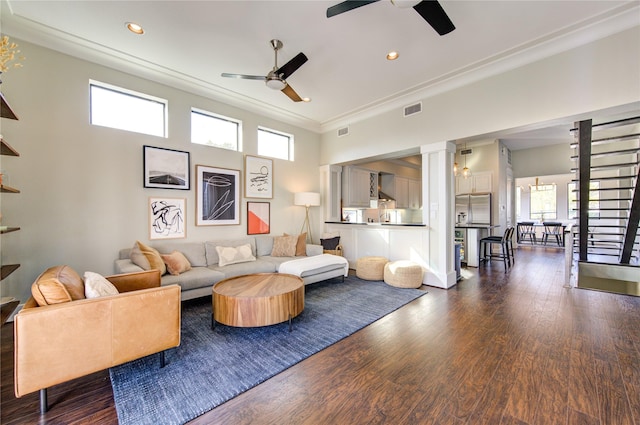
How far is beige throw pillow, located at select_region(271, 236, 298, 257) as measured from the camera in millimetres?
4922

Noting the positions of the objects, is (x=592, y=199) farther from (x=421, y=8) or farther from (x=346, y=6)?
(x=346, y=6)

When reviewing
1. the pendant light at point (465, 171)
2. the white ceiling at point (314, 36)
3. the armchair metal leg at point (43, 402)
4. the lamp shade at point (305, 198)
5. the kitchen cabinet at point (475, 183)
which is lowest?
the armchair metal leg at point (43, 402)

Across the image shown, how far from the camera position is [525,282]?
15.3 feet

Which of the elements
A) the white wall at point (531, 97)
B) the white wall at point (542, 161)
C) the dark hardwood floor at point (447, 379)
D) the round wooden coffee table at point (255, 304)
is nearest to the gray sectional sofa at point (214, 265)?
the round wooden coffee table at point (255, 304)

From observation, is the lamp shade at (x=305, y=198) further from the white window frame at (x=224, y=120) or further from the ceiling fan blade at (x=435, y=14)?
the ceiling fan blade at (x=435, y=14)

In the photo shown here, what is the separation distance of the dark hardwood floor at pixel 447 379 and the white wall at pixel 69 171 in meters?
0.98

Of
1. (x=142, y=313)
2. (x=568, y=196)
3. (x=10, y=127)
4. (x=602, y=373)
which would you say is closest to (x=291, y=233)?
(x=142, y=313)

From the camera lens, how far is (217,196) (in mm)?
4691

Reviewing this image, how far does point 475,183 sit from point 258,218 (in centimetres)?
652

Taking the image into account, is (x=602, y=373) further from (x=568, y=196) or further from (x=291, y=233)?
(x=568, y=196)

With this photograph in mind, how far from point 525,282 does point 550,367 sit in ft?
10.2

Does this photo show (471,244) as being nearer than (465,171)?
Yes

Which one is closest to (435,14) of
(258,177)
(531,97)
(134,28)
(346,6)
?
(346,6)

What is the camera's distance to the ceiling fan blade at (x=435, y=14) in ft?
7.20
